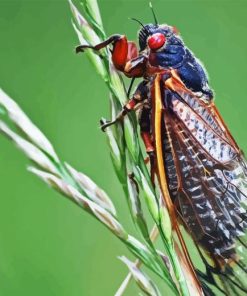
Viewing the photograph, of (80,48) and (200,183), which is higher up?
(80,48)

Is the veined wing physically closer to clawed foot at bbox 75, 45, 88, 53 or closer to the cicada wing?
the cicada wing

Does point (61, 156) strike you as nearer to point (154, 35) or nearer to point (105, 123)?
point (105, 123)

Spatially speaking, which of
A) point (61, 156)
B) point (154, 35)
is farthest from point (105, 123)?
point (154, 35)

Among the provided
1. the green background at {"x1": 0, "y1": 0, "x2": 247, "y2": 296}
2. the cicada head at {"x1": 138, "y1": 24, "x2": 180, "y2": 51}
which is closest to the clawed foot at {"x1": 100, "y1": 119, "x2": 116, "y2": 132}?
the green background at {"x1": 0, "y1": 0, "x2": 247, "y2": 296}

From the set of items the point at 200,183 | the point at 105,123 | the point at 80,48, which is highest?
the point at 80,48

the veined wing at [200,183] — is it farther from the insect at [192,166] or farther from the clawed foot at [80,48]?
the clawed foot at [80,48]

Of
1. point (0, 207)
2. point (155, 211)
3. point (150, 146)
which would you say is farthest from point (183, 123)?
point (0, 207)
